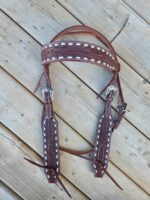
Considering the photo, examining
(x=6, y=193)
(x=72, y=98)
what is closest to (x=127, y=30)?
(x=72, y=98)

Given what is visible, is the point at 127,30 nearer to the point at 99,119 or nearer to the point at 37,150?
the point at 99,119

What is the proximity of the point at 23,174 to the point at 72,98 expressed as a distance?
288mm

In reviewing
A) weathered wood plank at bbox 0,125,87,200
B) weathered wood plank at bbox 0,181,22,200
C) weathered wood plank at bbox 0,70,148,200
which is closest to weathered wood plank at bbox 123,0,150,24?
weathered wood plank at bbox 0,70,148,200

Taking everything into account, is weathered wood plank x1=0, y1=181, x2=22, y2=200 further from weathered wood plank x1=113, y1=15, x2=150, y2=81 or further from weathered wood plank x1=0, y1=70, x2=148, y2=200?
weathered wood plank x1=113, y1=15, x2=150, y2=81

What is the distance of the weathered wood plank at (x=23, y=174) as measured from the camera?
49.6 inches

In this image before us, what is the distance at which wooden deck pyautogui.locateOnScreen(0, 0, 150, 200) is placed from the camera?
4.14ft

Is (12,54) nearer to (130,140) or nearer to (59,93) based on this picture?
(59,93)

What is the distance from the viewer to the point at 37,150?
4.16 ft

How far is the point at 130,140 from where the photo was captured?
1.29 metres

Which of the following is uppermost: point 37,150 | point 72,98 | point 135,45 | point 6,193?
point 135,45

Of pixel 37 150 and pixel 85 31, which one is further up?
pixel 85 31

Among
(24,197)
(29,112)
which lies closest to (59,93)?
(29,112)

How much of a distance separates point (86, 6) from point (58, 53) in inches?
8.8

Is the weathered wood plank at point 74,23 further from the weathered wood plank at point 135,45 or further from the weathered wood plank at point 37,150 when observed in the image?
the weathered wood plank at point 37,150
